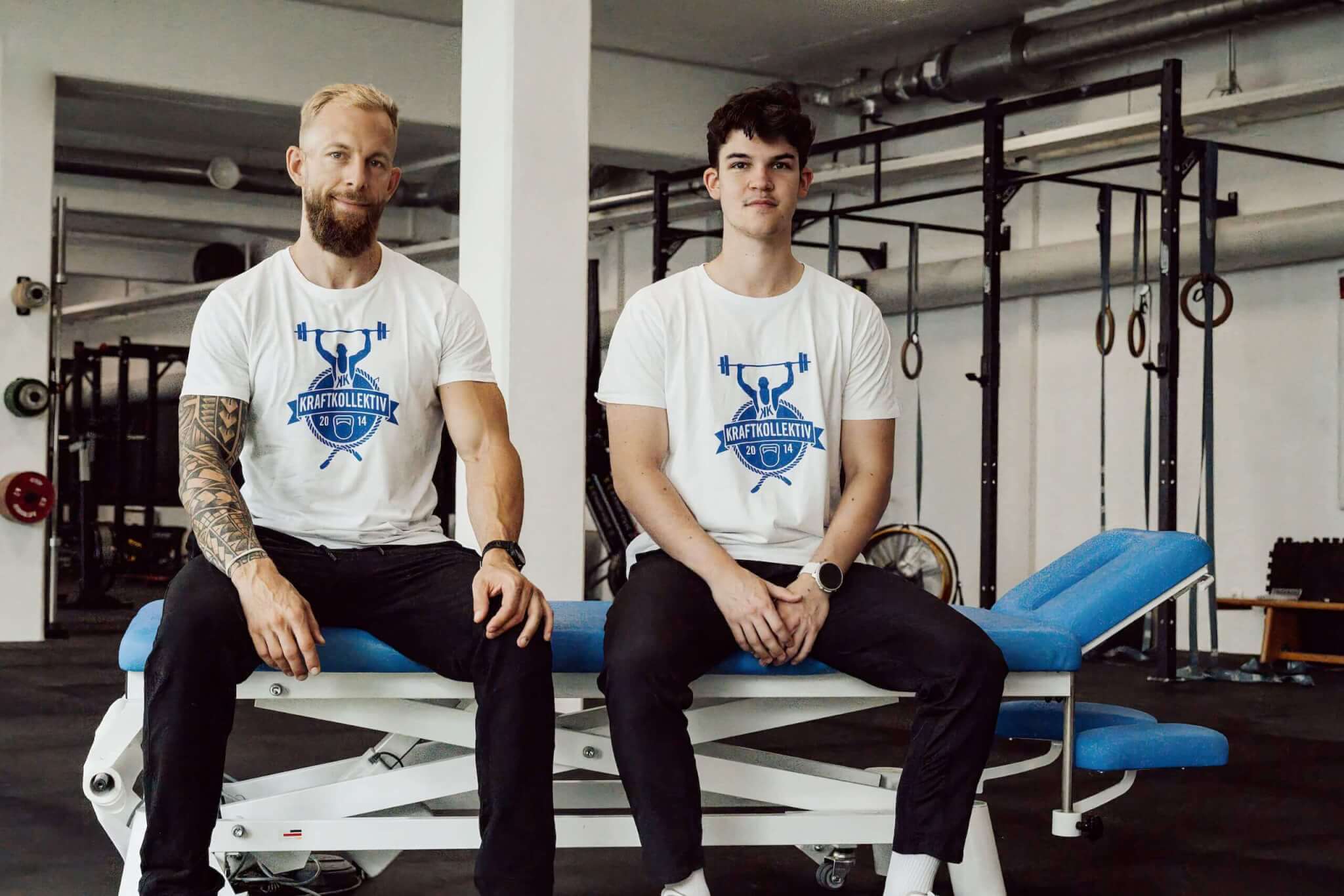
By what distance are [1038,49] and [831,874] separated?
586 centimetres

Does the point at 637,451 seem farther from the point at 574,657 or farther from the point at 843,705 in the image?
the point at 843,705

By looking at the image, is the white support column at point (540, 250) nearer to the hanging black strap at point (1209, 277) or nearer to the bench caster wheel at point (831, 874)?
the bench caster wheel at point (831, 874)

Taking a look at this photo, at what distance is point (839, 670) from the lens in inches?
89.9

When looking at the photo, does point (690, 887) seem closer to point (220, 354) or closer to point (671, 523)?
point (671, 523)

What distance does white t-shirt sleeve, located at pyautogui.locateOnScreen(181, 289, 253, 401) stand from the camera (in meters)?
2.23

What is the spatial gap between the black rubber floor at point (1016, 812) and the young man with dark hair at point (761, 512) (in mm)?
608

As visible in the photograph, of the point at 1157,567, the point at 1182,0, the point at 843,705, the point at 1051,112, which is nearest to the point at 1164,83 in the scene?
the point at 1182,0

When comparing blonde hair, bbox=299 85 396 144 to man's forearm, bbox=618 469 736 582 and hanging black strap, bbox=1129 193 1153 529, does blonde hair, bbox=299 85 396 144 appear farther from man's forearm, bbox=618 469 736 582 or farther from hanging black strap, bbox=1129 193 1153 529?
hanging black strap, bbox=1129 193 1153 529

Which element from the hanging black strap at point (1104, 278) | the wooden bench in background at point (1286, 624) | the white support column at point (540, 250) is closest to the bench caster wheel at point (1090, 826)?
the white support column at point (540, 250)

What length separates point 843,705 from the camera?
2.39 metres

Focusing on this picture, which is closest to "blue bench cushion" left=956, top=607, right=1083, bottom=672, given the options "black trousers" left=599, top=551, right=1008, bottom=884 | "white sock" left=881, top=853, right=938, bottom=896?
"black trousers" left=599, top=551, right=1008, bottom=884

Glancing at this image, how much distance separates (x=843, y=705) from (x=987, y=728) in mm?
293

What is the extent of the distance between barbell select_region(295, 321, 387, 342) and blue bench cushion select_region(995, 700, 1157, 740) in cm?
124

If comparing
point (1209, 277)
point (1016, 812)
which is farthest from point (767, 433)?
point (1209, 277)
